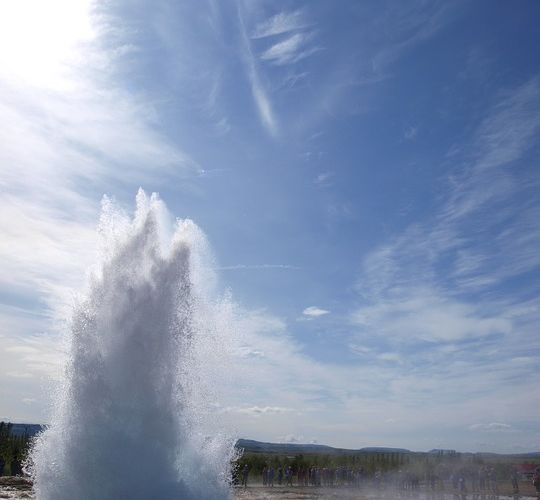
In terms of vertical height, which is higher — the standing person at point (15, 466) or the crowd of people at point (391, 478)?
the crowd of people at point (391, 478)

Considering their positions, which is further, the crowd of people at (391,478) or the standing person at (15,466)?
the crowd of people at (391,478)

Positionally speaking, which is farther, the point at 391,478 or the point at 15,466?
the point at 391,478

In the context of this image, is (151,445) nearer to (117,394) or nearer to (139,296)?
(117,394)

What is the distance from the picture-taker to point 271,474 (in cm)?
3525

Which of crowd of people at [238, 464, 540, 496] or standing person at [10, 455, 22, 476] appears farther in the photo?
crowd of people at [238, 464, 540, 496]

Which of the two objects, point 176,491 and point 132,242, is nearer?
point 176,491

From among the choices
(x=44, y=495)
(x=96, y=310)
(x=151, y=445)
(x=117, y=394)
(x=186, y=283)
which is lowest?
(x=44, y=495)

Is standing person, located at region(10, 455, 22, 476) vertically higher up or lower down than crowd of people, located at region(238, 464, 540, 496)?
lower down

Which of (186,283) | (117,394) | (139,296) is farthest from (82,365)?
(186,283)

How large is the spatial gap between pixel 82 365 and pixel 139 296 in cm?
221

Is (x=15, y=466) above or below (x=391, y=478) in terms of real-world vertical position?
below

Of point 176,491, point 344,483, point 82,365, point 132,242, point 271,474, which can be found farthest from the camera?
point 344,483

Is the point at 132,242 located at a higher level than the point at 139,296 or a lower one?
higher

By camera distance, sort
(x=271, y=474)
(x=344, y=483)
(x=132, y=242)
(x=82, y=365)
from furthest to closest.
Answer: (x=344, y=483) < (x=271, y=474) < (x=132, y=242) < (x=82, y=365)
